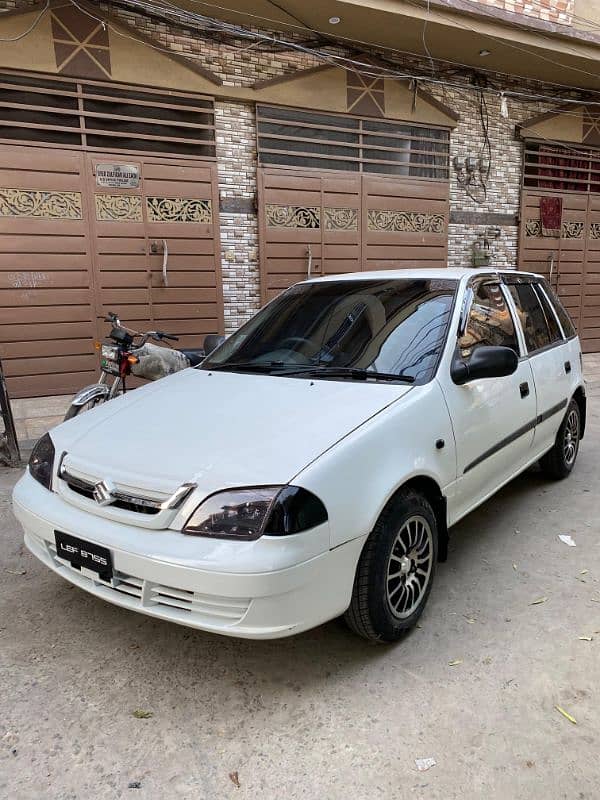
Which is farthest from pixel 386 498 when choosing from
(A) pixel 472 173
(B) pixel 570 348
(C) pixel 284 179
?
(A) pixel 472 173

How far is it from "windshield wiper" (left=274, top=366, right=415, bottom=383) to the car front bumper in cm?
93

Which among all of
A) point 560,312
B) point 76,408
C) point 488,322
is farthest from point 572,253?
point 76,408

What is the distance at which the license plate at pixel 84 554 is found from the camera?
221 centimetres

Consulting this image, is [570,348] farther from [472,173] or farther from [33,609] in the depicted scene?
[472,173]

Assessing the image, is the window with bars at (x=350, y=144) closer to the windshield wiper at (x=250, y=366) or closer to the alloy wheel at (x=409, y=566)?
the windshield wiper at (x=250, y=366)

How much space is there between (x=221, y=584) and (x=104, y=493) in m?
0.64

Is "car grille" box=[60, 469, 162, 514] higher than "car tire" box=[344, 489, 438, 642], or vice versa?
"car grille" box=[60, 469, 162, 514]

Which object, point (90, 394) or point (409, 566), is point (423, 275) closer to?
point (409, 566)

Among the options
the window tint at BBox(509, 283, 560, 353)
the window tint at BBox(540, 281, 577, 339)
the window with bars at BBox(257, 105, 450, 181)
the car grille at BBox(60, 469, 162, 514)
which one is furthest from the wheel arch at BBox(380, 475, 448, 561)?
the window with bars at BBox(257, 105, 450, 181)

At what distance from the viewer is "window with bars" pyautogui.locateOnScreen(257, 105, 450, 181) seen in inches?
→ 326

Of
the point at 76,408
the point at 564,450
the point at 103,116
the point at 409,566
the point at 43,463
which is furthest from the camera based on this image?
the point at 103,116

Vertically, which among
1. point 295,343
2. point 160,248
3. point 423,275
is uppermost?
point 160,248

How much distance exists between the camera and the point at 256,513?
6.74 ft

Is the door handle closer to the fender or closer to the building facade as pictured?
the building facade
